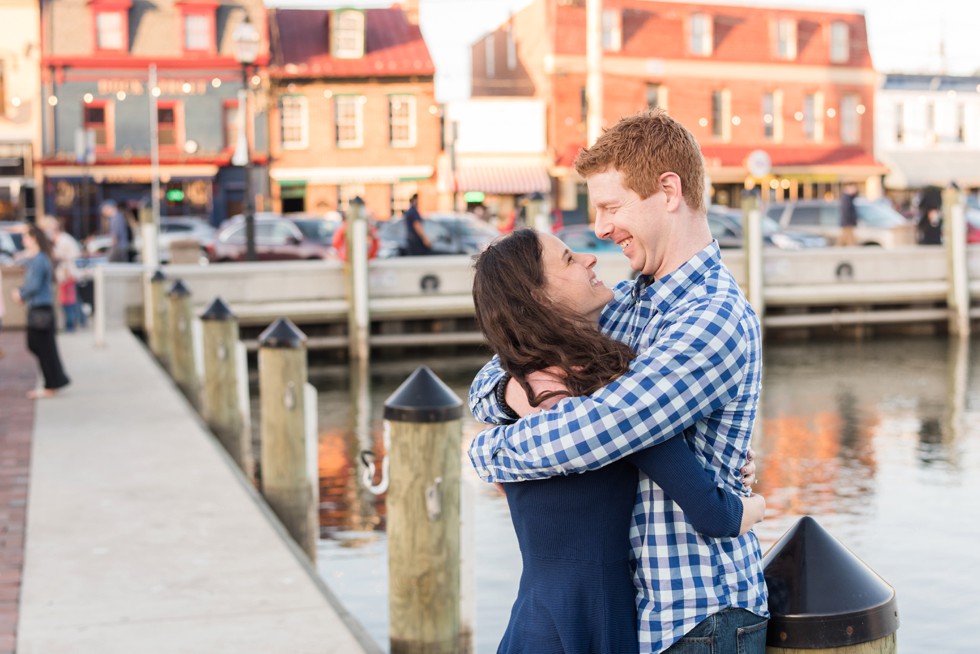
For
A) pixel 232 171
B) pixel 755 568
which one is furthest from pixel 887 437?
pixel 232 171

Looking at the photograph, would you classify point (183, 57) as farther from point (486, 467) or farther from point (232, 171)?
point (486, 467)

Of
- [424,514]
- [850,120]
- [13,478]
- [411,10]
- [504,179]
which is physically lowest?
[13,478]

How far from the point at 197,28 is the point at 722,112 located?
1729 cm

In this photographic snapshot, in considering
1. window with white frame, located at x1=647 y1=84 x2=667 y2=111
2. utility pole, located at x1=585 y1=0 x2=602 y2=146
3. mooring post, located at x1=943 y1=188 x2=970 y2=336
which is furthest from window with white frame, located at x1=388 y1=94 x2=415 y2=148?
mooring post, located at x1=943 y1=188 x2=970 y2=336

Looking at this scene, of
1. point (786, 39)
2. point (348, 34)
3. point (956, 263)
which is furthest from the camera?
point (786, 39)

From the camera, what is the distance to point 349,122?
40.6m

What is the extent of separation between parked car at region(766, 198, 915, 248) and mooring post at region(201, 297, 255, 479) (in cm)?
1845

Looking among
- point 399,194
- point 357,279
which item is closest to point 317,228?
point 357,279

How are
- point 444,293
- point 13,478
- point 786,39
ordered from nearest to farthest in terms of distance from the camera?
point 13,478, point 444,293, point 786,39

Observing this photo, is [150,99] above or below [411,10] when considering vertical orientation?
below

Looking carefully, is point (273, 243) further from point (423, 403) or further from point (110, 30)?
point (423, 403)

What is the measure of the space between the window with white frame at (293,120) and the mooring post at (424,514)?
35.5 metres

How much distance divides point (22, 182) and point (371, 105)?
34.0ft

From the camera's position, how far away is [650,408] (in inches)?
93.7
